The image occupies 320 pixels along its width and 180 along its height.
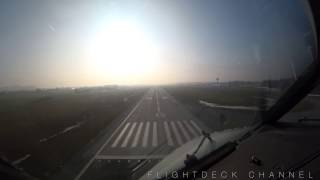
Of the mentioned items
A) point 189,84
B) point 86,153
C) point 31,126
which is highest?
point 189,84

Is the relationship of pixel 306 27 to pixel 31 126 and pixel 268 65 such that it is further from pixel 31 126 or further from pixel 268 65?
pixel 31 126

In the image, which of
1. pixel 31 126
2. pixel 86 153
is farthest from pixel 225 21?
pixel 86 153

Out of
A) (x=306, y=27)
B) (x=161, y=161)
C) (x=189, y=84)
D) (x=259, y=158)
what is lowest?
(x=161, y=161)

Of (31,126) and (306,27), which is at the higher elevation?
(306,27)

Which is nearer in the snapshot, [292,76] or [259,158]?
[259,158]

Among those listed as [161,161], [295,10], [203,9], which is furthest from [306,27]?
[161,161]

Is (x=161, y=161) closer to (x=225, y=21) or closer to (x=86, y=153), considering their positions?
(x=225, y=21)

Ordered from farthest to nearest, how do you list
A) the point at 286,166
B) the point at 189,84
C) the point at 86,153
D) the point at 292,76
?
the point at 86,153, the point at 189,84, the point at 292,76, the point at 286,166

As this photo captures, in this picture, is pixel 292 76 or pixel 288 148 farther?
pixel 292 76

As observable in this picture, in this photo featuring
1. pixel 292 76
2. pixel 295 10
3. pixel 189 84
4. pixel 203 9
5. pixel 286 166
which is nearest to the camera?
pixel 286 166

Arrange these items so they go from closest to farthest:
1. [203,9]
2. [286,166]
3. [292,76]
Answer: [286,166] → [203,9] → [292,76]
